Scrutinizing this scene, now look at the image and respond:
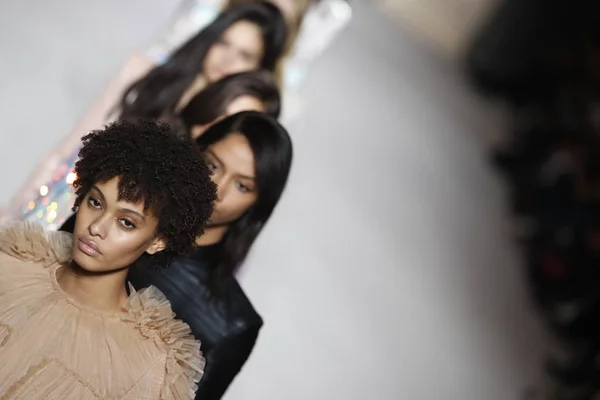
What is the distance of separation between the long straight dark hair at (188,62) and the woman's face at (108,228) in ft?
1.81

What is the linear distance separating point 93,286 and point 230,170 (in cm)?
26

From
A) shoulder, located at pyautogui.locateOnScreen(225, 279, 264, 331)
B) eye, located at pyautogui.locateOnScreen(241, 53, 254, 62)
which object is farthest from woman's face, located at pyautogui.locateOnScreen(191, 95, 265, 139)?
eye, located at pyautogui.locateOnScreen(241, 53, 254, 62)

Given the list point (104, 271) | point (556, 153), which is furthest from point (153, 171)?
point (556, 153)

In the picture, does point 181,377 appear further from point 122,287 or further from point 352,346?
point 352,346

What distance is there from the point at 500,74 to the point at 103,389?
3.51m

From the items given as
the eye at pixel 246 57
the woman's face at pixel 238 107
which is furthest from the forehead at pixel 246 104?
the eye at pixel 246 57

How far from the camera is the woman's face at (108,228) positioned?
0.80m

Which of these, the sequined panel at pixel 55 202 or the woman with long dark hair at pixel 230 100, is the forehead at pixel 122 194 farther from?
the woman with long dark hair at pixel 230 100

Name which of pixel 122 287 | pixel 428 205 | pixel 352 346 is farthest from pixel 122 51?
pixel 428 205

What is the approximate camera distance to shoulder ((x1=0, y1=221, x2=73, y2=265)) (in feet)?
2.81

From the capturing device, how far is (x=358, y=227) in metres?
2.16

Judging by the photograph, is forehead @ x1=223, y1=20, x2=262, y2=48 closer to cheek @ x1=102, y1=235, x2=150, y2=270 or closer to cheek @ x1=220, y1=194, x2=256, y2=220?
cheek @ x1=220, y1=194, x2=256, y2=220

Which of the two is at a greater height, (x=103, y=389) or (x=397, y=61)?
(x=397, y=61)

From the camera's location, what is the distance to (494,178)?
10.6ft
